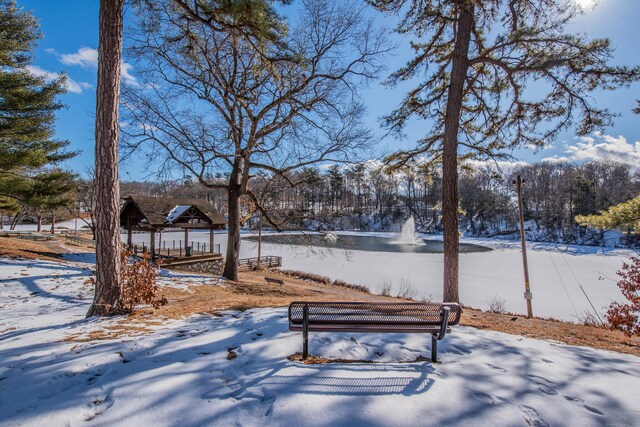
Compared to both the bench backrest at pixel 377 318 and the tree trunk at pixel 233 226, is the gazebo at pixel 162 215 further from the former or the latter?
the bench backrest at pixel 377 318

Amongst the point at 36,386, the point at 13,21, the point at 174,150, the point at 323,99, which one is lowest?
the point at 36,386

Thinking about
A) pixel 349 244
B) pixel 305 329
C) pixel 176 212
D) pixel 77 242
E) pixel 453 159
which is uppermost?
pixel 453 159

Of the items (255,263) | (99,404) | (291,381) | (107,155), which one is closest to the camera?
(99,404)

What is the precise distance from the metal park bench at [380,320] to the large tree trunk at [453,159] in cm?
413

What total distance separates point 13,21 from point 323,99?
41.2ft

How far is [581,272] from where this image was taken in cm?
1934

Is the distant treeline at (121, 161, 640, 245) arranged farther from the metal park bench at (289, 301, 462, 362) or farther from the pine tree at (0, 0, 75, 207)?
the metal park bench at (289, 301, 462, 362)

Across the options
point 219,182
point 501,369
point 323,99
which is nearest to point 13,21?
point 219,182

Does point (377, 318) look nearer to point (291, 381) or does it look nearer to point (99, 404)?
point (291, 381)

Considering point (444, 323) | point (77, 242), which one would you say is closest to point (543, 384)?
point (444, 323)

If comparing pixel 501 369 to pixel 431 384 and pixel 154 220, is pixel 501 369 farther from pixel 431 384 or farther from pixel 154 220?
pixel 154 220

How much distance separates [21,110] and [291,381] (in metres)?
15.2

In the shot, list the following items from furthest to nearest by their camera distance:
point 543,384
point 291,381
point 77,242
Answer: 1. point 77,242
2. point 543,384
3. point 291,381

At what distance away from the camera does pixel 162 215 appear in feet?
54.3
